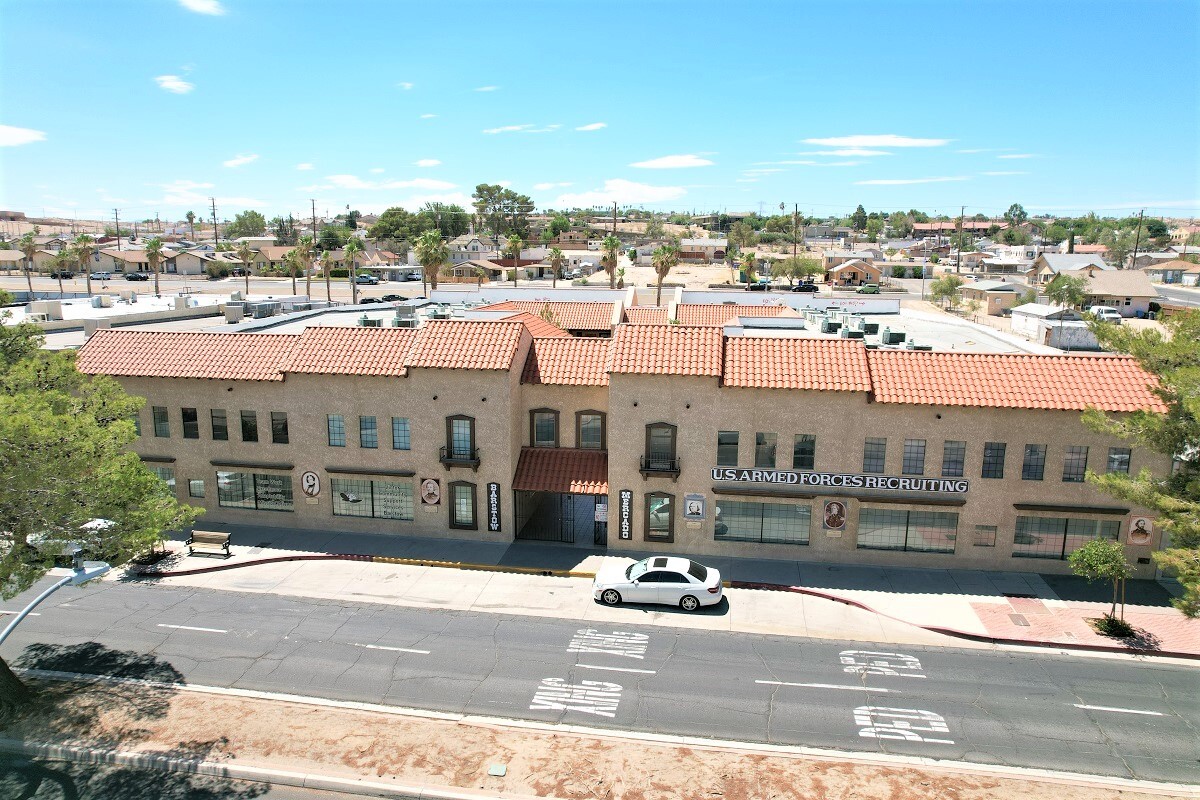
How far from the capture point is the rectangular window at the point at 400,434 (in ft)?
104

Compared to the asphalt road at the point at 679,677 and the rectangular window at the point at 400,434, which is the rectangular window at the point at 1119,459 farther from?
the rectangular window at the point at 400,434

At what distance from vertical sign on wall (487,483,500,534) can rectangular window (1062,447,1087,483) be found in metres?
21.0

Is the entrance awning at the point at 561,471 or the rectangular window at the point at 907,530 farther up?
the entrance awning at the point at 561,471

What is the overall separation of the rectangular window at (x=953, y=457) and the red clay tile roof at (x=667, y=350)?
8.73 metres

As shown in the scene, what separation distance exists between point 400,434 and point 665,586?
496 inches

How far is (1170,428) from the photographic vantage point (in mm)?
21516

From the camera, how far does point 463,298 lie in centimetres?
7338

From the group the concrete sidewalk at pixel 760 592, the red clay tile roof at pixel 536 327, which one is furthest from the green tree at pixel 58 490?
the red clay tile roof at pixel 536 327

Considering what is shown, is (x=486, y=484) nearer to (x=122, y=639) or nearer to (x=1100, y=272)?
(x=122, y=639)

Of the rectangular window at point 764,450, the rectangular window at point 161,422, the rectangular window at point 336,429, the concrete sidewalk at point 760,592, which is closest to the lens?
the concrete sidewalk at point 760,592

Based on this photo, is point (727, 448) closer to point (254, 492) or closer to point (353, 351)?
point (353, 351)

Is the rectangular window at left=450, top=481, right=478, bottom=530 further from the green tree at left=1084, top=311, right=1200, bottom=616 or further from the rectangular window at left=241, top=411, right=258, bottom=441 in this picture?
the green tree at left=1084, top=311, right=1200, bottom=616

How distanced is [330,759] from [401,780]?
2.00m

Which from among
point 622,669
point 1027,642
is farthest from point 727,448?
point 1027,642
